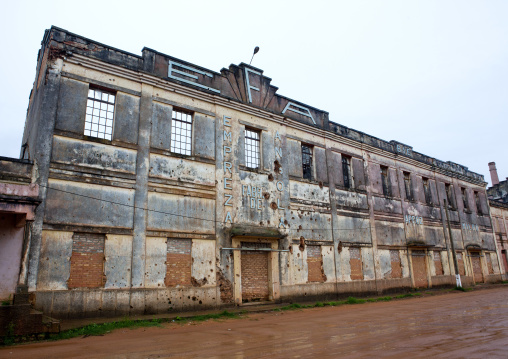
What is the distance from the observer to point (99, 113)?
11.7 metres

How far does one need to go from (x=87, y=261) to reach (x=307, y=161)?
1055cm

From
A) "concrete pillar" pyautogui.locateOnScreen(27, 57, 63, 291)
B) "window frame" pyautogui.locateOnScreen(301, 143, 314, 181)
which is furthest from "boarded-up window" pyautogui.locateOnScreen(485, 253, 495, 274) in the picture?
"concrete pillar" pyautogui.locateOnScreen(27, 57, 63, 291)

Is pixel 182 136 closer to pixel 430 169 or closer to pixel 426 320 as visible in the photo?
pixel 426 320

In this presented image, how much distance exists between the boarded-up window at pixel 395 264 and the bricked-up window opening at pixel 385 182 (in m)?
3.31

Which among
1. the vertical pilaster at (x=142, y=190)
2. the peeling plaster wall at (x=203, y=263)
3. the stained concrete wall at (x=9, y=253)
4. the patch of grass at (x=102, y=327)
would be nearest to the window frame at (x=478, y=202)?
the peeling plaster wall at (x=203, y=263)

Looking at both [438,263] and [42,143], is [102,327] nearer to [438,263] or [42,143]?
[42,143]

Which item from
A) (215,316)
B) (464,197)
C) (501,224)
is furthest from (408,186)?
(215,316)

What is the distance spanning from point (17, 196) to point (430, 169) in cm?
2376

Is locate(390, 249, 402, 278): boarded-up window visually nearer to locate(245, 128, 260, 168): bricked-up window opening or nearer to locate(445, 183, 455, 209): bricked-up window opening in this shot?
locate(445, 183, 455, 209): bricked-up window opening

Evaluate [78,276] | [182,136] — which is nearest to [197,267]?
[78,276]

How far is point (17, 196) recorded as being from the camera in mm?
8719

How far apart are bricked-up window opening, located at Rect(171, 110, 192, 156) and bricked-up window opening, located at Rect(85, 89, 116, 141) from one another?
2207mm

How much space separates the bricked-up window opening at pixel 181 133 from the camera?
1319cm

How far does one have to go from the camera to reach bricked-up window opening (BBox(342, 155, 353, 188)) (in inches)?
734
